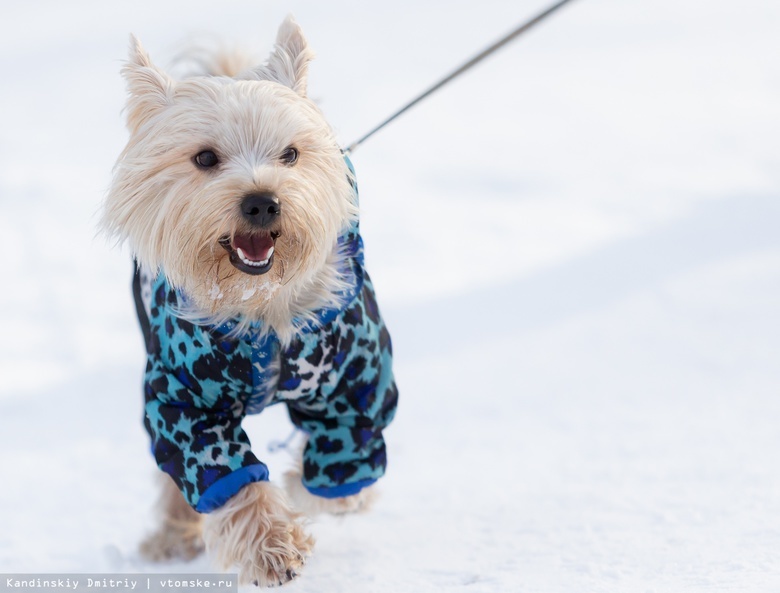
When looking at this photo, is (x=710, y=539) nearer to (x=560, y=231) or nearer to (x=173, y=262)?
(x=173, y=262)

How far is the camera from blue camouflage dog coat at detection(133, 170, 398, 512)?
2947 millimetres

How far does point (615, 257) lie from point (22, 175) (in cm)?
535

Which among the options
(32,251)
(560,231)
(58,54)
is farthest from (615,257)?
(58,54)

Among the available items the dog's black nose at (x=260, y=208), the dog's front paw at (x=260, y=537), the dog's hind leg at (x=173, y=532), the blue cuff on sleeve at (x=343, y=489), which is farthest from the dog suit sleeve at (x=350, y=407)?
the dog's hind leg at (x=173, y=532)

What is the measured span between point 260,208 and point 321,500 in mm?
1233

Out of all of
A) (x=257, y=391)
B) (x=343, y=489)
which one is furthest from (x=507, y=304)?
(x=257, y=391)

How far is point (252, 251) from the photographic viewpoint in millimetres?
2793

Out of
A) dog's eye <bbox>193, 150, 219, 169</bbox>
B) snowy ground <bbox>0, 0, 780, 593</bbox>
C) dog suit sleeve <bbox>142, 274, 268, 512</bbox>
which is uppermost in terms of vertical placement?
dog's eye <bbox>193, 150, 219, 169</bbox>

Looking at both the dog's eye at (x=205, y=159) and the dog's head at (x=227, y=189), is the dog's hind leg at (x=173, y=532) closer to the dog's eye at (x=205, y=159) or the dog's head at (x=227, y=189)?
the dog's head at (x=227, y=189)

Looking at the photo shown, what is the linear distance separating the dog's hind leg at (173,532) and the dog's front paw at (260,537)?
2.68 ft

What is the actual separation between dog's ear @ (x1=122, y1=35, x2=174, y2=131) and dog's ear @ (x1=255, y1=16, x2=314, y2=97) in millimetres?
317

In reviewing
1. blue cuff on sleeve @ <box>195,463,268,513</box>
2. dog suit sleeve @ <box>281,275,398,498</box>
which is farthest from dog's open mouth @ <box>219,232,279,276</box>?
blue cuff on sleeve @ <box>195,463,268,513</box>

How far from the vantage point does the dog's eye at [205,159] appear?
279cm

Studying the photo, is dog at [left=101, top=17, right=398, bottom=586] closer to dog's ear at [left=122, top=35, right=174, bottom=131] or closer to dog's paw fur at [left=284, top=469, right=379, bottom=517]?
dog's ear at [left=122, top=35, right=174, bottom=131]
